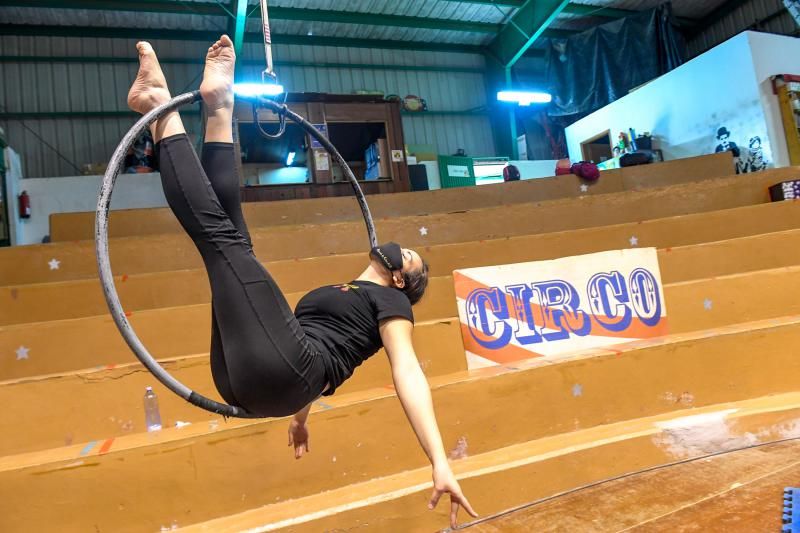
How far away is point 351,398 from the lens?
2182mm

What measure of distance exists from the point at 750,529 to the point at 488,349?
1.32 m

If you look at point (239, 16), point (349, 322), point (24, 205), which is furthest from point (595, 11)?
point (349, 322)

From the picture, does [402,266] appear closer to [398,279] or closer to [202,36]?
[398,279]

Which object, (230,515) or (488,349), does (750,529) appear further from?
(230,515)

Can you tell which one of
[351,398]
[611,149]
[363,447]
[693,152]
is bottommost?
[363,447]

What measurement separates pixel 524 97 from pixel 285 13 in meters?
4.01

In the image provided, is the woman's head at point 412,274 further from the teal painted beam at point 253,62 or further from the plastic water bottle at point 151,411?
the teal painted beam at point 253,62

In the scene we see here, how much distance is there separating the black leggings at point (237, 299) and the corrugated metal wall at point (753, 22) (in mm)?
9948

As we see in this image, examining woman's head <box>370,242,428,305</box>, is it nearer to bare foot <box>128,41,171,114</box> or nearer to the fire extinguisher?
bare foot <box>128,41,171,114</box>

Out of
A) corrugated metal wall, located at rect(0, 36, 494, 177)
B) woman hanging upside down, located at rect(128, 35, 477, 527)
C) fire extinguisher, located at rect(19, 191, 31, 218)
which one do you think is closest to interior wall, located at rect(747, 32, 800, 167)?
corrugated metal wall, located at rect(0, 36, 494, 177)

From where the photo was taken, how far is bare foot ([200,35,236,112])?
133 centimetres

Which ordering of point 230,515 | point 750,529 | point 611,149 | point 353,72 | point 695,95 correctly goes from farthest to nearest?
point 353,72, point 611,149, point 695,95, point 230,515, point 750,529

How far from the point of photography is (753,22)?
28.3 ft

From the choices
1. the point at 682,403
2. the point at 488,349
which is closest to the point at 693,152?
the point at 682,403
